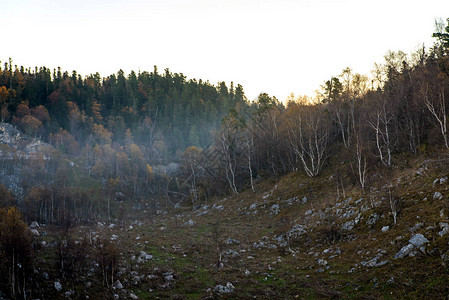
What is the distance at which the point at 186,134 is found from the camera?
13588 centimetres

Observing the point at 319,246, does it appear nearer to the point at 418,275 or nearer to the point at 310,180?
the point at 418,275

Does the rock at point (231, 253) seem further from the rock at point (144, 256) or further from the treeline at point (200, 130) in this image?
the treeline at point (200, 130)

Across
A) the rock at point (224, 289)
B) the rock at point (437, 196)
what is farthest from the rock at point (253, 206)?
the rock at point (224, 289)

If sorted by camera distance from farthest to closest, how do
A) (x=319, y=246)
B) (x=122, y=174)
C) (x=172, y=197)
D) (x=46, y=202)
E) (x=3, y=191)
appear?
(x=122, y=174) → (x=172, y=197) → (x=46, y=202) → (x=3, y=191) → (x=319, y=246)

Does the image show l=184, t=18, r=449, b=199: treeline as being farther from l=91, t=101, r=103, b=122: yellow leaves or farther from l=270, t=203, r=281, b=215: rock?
l=91, t=101, r=103, b=122: yellow leaves

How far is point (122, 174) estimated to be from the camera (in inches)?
4008

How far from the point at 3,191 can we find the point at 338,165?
75.4m

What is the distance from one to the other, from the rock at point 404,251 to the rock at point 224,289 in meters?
8.52

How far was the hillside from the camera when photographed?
12492 mm

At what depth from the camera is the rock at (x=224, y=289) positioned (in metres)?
14.0

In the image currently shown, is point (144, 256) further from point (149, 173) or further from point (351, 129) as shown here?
point (149, 173)

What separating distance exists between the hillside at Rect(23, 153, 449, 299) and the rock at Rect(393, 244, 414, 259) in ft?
0.16

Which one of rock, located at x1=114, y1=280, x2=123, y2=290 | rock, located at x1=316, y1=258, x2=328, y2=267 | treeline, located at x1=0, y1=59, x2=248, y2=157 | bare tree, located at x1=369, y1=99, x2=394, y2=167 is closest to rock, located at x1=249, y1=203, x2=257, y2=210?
bare tree, located at x1=369, y1=99, x2=394, y2=167

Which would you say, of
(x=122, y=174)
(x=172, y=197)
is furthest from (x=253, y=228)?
(x=122, y=174)
